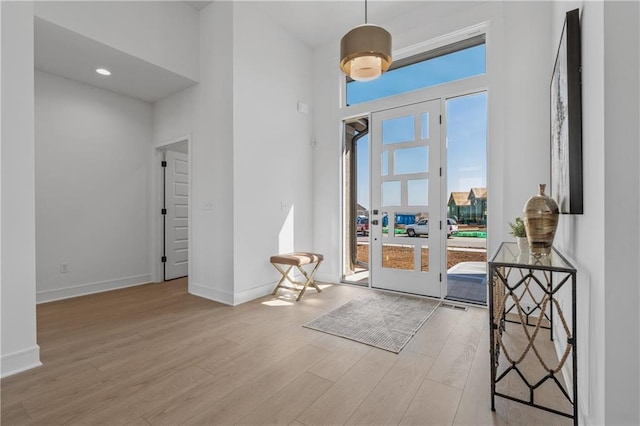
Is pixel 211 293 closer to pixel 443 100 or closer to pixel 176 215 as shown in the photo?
pixel 176 215

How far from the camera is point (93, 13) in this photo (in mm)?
2977

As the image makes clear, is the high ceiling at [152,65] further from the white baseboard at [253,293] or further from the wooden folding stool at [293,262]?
the white baseboard at [253,293]

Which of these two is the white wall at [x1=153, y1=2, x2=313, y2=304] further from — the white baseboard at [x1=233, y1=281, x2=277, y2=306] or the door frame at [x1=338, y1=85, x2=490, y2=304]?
the door frame at [x1=338, y1=85, x2=490, y2=304]

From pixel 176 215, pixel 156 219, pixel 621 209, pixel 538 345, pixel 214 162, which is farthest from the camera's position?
pixel 176 215

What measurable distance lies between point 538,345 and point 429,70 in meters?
3.28

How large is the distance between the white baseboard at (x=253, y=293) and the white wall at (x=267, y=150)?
12 millimetres

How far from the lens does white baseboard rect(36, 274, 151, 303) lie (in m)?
3.71

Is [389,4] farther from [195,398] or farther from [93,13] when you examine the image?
[195,398]

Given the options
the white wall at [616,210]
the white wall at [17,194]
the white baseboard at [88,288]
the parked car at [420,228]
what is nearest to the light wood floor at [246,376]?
the white wall at [17,194]

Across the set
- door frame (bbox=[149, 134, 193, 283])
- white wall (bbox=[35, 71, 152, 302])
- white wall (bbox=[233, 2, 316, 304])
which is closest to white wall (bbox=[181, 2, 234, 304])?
white wall (bbox=[233, 2, 316, 304])

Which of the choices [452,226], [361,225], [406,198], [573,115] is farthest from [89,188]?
[573,115]

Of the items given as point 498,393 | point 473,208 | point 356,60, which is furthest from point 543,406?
point 473,208

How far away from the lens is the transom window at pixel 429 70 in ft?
11.7

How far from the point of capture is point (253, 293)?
12.3ft
